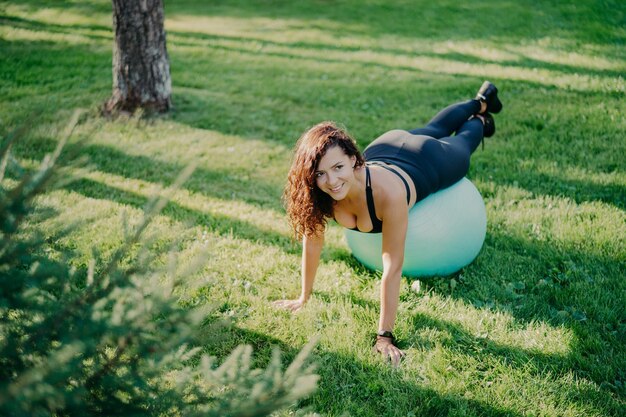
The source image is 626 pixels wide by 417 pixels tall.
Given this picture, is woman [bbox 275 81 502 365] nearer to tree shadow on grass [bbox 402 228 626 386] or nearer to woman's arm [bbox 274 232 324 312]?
woman's arm [bbox 274 232 324 312]

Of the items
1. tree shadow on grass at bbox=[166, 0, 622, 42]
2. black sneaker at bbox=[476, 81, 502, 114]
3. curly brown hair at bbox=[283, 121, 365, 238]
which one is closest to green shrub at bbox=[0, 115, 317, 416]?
curly brown hair at bbox=[283, 121, 365, 238]

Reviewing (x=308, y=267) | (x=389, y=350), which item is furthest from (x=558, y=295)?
(x=308, y=267)

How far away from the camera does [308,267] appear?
159 inches

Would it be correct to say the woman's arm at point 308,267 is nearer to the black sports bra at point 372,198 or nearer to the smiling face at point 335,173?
the black sports bra at point 372,198

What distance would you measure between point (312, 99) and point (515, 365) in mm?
6774

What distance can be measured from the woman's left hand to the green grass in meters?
0.09

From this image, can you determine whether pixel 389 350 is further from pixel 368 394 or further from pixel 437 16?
pixel 437 16

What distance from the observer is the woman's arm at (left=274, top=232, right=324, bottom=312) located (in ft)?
12.9

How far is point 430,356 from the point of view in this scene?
354 centimetres

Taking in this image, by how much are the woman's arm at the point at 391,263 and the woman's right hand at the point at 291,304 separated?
84 cm

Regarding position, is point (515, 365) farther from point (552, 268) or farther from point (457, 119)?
point (457, 119)

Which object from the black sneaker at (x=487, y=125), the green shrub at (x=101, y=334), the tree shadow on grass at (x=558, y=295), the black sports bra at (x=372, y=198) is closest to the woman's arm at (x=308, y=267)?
the black sports bra at (x=372, y=198)

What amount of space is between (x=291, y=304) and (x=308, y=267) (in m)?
0.39

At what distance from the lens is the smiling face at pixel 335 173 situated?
10.9 ft
